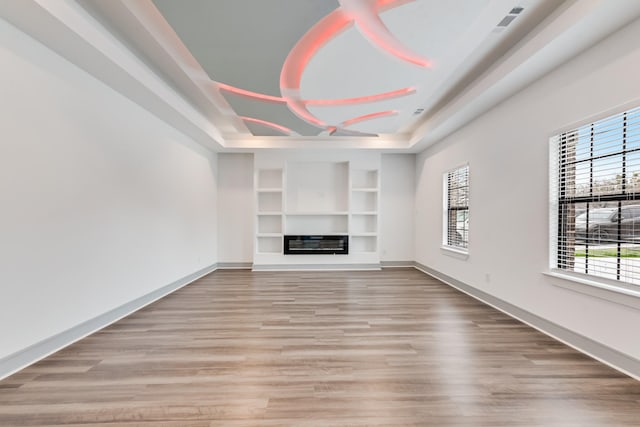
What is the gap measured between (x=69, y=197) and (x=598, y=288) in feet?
16.2

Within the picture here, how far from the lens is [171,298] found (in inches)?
165

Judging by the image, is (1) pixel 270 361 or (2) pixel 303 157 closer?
(1) pixel 270 361

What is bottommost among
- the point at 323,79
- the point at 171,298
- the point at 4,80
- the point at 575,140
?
the point at 171,298

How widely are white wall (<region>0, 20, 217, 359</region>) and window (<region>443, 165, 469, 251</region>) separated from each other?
4.96 m

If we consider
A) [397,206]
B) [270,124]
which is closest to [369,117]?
[270,124]

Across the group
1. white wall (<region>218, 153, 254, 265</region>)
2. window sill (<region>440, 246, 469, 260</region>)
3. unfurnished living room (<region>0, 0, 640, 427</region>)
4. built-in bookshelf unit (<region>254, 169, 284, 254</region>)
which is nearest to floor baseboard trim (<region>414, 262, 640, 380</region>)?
unfurnished living room (<region>0, 0, 640, 427</region>)

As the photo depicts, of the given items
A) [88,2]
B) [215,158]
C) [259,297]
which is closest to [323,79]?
[88,2]

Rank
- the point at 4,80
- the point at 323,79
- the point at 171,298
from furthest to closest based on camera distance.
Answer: the point at 171,298, the point at 323,79, the point at 4,80

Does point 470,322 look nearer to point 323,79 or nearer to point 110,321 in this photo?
point 323,79

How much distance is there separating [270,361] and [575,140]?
356cm

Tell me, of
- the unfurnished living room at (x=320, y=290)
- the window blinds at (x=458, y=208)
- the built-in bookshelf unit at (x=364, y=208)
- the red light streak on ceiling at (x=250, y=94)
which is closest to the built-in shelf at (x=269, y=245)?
the built-in bookshelf unit at (x=364, y=208)

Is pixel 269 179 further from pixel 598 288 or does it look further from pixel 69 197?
pixel 598 288

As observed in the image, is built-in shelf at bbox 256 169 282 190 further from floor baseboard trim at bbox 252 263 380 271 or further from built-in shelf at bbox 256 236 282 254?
floor baseboard trim at bbox 252 263 380 271

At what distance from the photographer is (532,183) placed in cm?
317
